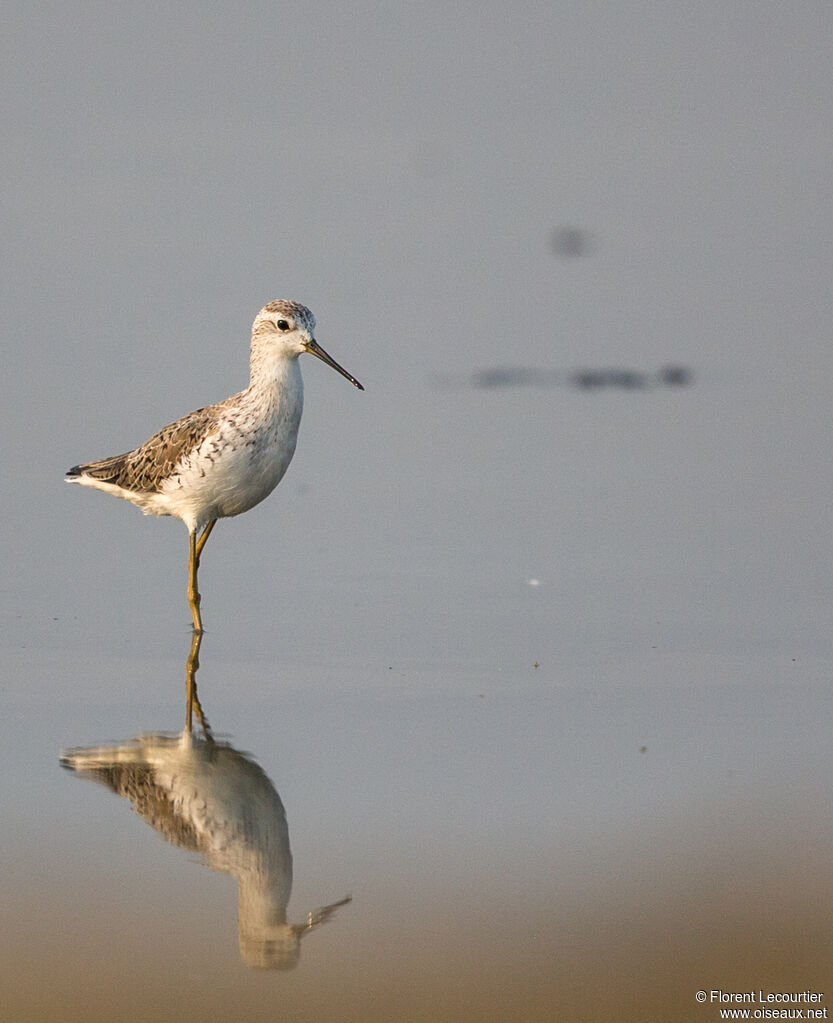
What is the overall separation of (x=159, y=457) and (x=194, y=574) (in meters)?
0.80

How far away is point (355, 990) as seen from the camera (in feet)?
19.1

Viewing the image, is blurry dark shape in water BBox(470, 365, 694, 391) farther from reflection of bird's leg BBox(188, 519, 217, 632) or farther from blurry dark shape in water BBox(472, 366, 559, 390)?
reflection of bird's leg BBox(188, 519, 217, 632)

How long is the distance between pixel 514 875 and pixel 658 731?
192 centimetres

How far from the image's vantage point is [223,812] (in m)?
7.24

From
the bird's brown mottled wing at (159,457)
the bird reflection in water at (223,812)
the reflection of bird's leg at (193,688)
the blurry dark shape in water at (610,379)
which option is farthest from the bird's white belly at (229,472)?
the blurry dark shape in water at (610,379)

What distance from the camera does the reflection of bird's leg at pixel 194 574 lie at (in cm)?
1039

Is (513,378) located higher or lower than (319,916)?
higher

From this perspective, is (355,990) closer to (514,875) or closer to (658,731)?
(514,875)

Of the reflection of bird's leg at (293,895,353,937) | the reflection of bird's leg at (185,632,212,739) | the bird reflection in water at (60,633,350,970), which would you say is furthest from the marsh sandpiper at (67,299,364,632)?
the reflection of bird's leg at (293,895,353,937)

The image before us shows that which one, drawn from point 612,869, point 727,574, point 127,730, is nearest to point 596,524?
point 727,574

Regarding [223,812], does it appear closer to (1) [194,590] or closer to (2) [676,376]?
(1) [194,590]

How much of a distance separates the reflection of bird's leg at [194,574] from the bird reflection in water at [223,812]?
1687mm

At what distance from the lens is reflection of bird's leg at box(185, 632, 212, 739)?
8492mm


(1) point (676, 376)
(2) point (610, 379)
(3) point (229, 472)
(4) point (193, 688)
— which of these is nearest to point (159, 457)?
(3) point (229, 472)
